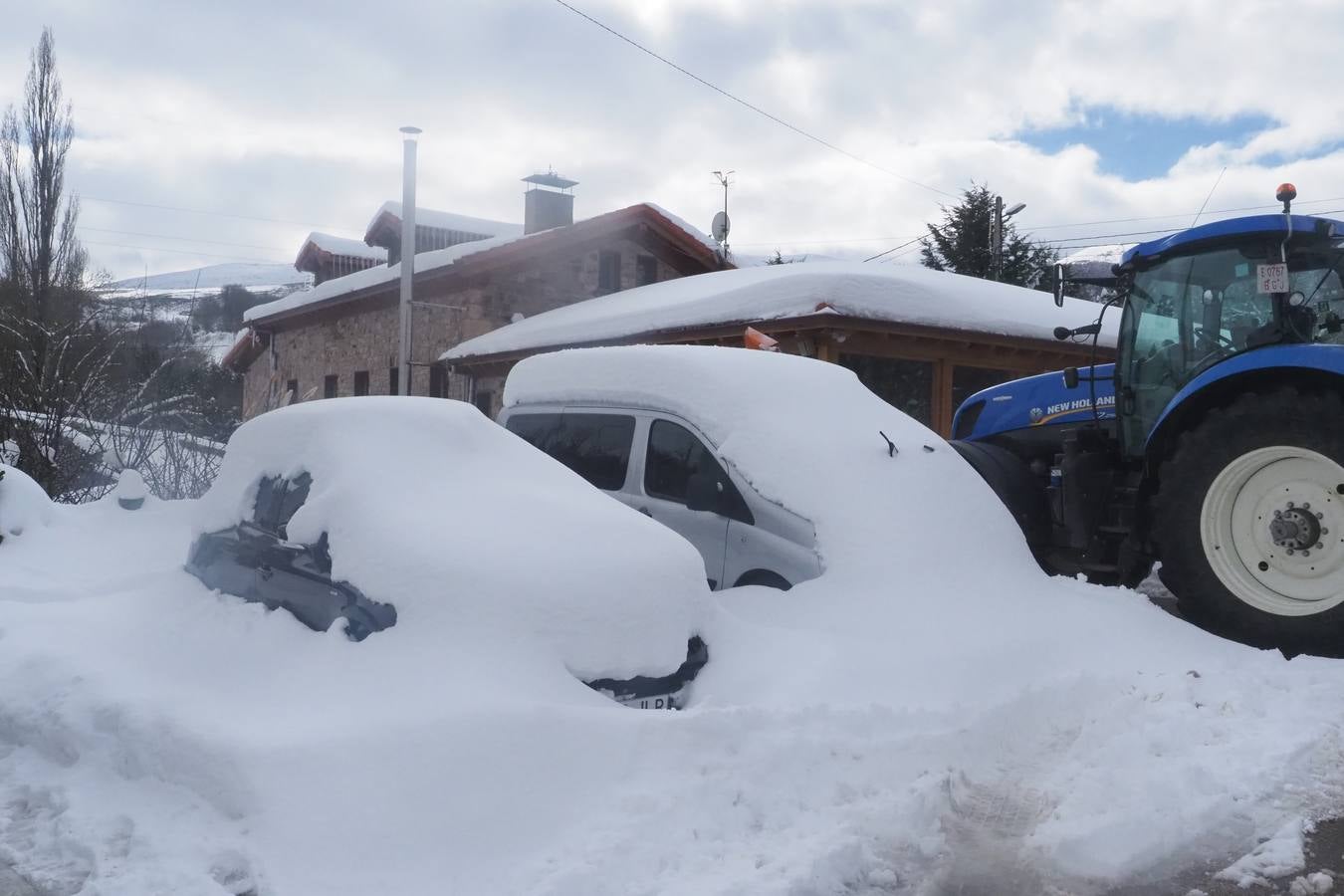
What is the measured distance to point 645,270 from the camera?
23344mm

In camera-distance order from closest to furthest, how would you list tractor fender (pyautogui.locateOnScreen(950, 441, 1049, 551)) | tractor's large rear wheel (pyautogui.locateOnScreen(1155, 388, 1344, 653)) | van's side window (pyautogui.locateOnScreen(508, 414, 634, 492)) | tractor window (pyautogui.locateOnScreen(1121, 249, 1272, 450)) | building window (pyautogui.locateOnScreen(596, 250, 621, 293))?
1. tractor's large rear wheel (pyautogui.locateOnScreen(1155, 388, 1344, 653))
2. tractor window (pyautogui.locateOnScreen(1121, 249, 1272, 450))
3. van's side window (pyautogui.locateOnScreen(508, 414, 634, 492))
4. tractor fender (pyautogui.locateOnScreen(950, 441, 1049, 551))
5. building window (pyautogui.locateOnScreen(596, 250, 621, 293))

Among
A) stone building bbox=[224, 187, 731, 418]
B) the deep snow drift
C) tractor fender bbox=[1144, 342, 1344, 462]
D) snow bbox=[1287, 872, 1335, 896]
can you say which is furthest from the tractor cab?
stone building bbox=[224, 187, 731, 418]

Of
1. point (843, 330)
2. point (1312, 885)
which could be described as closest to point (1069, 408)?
point (1312, 885)

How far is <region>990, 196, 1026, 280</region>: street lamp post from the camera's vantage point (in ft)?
93.1

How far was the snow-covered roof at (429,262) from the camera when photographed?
20.7 m

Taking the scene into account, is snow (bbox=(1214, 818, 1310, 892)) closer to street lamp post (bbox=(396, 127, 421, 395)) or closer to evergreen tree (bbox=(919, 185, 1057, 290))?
street lamp post (bbox=(396, 127, 421, 395))

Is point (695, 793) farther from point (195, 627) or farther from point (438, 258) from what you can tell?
point (438, 258)

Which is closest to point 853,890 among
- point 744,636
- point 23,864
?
point 744,636

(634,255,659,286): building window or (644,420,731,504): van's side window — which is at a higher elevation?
(634,255,659,286): building window

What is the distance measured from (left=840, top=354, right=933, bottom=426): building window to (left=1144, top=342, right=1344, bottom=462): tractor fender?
26.3ft

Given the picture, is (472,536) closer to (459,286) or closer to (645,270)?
(459,286)

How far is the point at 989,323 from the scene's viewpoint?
14.8 meters

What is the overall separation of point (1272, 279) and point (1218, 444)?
1.12 meters

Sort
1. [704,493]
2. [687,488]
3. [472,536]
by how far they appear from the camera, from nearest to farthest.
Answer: [472,536] < [704,493] < [687,488]
